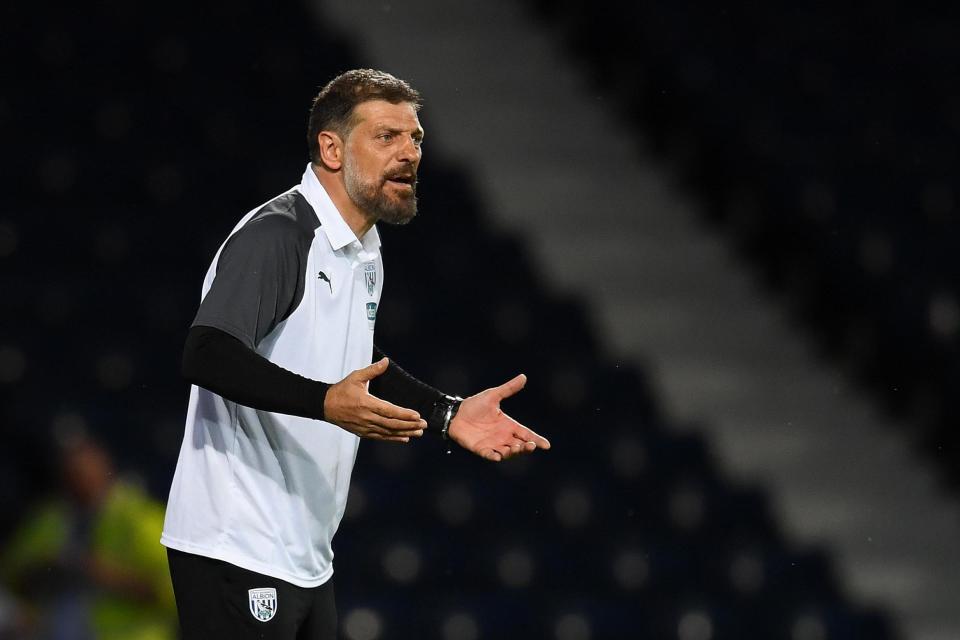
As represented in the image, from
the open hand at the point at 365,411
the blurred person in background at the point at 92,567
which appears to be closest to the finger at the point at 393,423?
the open hand at the point at 365,411

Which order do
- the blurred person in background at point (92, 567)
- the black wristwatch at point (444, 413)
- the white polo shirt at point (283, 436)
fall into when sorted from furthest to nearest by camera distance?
the blurred person in background at point (92, 567) < the black wristwatch at point (444, 413) < the white polo shirt at point (283, 436)

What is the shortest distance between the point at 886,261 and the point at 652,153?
2056 millimetres

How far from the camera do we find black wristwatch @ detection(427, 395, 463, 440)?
2.59 m

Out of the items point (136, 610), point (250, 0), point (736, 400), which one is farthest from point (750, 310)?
point (136, 610)

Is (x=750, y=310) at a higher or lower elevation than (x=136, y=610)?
higher

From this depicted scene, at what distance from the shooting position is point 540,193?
25.5ft

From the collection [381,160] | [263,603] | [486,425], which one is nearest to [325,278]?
[381,160]

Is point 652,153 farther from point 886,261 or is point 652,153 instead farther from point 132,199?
point 132,199

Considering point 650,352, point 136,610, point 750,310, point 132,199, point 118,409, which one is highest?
point 750,310

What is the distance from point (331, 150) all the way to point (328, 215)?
5.8 inches

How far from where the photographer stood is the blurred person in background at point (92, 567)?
13.4 feet

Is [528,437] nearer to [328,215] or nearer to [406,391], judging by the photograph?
[406,391]

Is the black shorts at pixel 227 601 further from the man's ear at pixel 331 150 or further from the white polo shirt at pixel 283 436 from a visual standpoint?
the man's ear at pixel 331 150

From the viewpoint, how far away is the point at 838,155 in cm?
689
